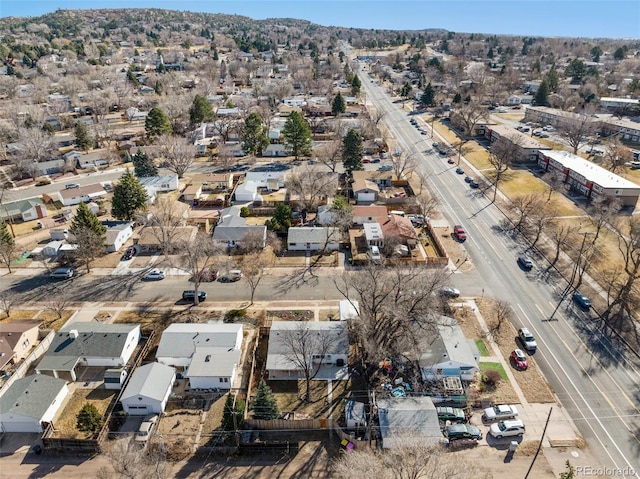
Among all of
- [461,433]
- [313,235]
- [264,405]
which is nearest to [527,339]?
[461,433]

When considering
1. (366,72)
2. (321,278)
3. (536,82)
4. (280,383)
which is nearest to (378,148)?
(321,278)

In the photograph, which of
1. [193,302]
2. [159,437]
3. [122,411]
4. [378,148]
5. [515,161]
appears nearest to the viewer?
[159,437]

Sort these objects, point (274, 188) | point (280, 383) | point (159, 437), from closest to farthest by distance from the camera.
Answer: point (159, 437)
point (280, 383)
point (274, 188)

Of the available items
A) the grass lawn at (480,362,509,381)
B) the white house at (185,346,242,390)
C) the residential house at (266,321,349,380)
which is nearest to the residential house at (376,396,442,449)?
the residential house at (266,321,349,380)

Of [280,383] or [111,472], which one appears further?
[280,383]

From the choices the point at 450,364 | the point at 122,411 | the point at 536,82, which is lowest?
the point at 122,411

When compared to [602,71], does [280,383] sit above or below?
below

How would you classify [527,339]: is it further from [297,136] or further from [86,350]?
[297,136]

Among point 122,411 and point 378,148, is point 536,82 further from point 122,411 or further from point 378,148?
point 122,411
